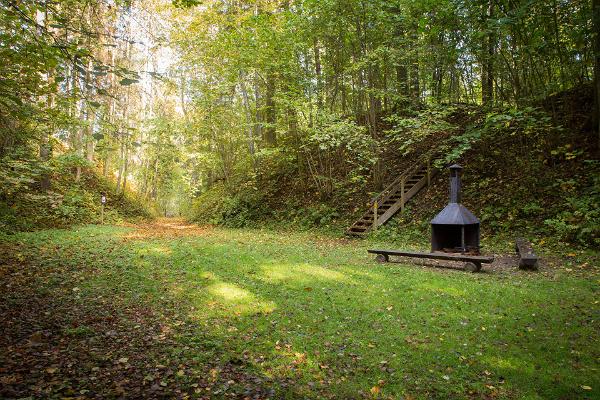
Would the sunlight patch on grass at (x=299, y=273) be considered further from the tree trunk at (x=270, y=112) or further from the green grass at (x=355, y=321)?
the tree trunk at (x=270, y=112)

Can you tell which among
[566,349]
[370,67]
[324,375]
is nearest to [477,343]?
[566,349]

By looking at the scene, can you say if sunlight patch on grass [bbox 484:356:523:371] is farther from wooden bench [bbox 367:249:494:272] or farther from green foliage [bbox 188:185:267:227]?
green foliage [bbox 188:185:267:227]

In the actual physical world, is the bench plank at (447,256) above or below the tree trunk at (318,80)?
below

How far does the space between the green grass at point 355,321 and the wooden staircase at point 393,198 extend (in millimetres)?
4896

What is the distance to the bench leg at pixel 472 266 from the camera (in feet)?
29.8

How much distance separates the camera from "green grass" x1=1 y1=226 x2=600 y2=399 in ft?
14.4

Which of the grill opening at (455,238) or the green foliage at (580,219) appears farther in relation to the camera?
the grill opening at (455,238)

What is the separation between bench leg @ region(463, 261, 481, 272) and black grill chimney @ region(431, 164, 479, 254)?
1017 mm

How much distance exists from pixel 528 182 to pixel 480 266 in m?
6.28

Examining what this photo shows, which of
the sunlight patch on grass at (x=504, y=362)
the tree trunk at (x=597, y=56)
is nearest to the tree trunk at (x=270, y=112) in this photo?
the tree trunk at (x=597, y=56)

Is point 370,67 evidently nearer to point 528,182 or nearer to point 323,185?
point 323,185

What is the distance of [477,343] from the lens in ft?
17.2

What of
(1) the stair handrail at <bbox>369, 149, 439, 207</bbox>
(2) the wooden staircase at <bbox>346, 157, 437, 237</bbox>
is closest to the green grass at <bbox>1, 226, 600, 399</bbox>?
(2) the wooden staircase at <bbox>346, 157, 437, 237</bbox>

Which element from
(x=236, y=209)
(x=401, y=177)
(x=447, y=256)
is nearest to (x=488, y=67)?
(x=401, y=177)
